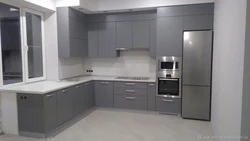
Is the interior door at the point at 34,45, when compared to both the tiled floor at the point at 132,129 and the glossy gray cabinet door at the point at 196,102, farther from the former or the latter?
the glossy gray cabinet door at the point at 196,102

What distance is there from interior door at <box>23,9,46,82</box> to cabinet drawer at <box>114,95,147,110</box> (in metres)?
1.86

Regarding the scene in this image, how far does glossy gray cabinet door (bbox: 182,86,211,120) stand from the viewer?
3936 millimetres

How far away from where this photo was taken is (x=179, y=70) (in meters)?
4.15

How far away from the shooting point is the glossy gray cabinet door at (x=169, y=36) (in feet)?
13.6

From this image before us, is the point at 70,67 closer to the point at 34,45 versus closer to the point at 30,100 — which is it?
the point at 34,45

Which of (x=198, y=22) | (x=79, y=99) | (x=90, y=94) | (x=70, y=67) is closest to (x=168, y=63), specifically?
(x=198, y=22)

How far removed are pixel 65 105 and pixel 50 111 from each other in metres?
0.43

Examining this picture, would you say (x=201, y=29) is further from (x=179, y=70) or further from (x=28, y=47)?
(x=28, y=47)

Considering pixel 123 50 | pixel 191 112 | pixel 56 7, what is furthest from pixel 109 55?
pixel 191 112

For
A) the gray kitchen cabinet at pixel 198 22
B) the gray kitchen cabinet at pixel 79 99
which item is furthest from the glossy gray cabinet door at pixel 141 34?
the gray kitchen cabinet at pixel 79 99

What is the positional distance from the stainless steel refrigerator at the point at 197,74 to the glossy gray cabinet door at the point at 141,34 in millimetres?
992

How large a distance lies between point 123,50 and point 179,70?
1.67m

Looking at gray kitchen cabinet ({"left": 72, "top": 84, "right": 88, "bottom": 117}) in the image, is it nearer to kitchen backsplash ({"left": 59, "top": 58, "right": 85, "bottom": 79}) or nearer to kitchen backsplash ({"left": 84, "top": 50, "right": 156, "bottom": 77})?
kitchen backsplash ({"left": 59, "top": 58, "right": 85, "bottom": 79})

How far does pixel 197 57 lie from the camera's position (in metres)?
3.90
